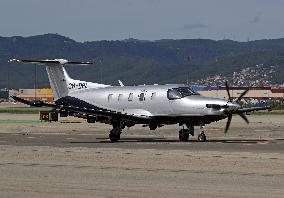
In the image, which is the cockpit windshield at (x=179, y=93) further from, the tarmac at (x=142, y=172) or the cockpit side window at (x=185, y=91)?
the tarmac at (x=142, y=172)

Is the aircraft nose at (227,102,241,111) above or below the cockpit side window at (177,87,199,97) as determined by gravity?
below

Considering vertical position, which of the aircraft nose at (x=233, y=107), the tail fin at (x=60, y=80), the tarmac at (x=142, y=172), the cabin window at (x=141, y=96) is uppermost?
the tail fin at (x=60, y=80)

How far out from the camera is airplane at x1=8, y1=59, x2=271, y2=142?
40.4 metres

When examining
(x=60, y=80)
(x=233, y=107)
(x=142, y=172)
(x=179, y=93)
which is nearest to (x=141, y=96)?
(x=179, y=93)

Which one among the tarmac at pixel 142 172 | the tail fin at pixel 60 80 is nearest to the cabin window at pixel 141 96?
the tail fin at pixel 60 80

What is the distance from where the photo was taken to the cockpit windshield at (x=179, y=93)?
42094 mm

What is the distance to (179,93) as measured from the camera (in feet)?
138

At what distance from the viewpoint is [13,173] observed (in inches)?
928

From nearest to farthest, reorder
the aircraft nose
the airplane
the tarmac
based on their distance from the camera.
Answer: the tarmac → the aircraft nose → the airplane

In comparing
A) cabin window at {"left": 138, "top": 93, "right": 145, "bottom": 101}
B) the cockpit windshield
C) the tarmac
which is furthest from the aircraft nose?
cabin window at {"left": 138, "top": 93, "right": 145, "bottom": 101}

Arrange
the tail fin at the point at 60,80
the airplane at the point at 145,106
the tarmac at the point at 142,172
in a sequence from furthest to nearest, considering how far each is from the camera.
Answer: the tail fin at the point at 60,80 < the airplane at the point at 145,106 < the tarmac at the point at 142,172

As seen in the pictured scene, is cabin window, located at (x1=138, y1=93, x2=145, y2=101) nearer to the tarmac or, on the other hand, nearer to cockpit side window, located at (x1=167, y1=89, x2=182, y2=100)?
cockpit side window, located at (x1=167, y1=89, x2=182, y2=100)

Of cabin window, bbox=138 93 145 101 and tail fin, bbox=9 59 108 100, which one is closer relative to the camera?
cabin window, bbox=138 93 145 101

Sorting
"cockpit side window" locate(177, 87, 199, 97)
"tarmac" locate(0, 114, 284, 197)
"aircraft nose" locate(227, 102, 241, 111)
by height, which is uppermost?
"cockpit side window" locate(177, 87, 199, 97)
